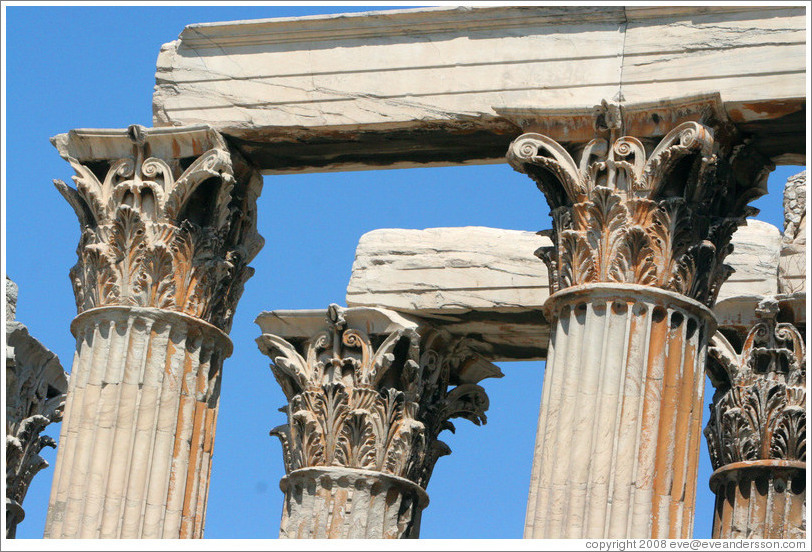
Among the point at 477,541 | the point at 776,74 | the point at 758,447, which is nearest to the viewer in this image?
the point at 477,541

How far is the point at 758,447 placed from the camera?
29531 millimetres

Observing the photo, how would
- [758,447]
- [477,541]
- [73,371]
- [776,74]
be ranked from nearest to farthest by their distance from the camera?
[477,541], [776,74], [73,371], [758,447]

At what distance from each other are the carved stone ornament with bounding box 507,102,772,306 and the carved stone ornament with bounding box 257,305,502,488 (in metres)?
5.30

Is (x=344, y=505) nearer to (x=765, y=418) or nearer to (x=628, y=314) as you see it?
(x=765, y=418)

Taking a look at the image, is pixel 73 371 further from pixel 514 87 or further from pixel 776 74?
pixel 776 74

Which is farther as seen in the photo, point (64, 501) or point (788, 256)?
point (788, 256)

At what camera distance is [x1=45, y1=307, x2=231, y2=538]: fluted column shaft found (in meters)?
24.7

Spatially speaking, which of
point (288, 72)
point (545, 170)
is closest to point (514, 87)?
point (545, 170)

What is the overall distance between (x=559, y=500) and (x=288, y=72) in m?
6.28

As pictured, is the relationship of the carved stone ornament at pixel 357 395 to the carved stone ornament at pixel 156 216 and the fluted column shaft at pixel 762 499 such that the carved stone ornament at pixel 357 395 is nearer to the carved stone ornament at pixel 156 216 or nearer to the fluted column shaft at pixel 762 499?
the carved stone ornament at pixel 156 216

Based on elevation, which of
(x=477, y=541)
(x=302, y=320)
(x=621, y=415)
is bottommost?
(x=477, y=541)

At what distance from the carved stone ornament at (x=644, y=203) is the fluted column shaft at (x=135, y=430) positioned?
4.36 meters

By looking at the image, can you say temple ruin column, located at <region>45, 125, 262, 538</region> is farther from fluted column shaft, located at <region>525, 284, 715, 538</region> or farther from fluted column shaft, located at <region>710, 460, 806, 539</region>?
fluted column shaft, located at <region>710, 460, 806, 539</region>

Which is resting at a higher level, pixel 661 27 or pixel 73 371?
pixel 661 27
